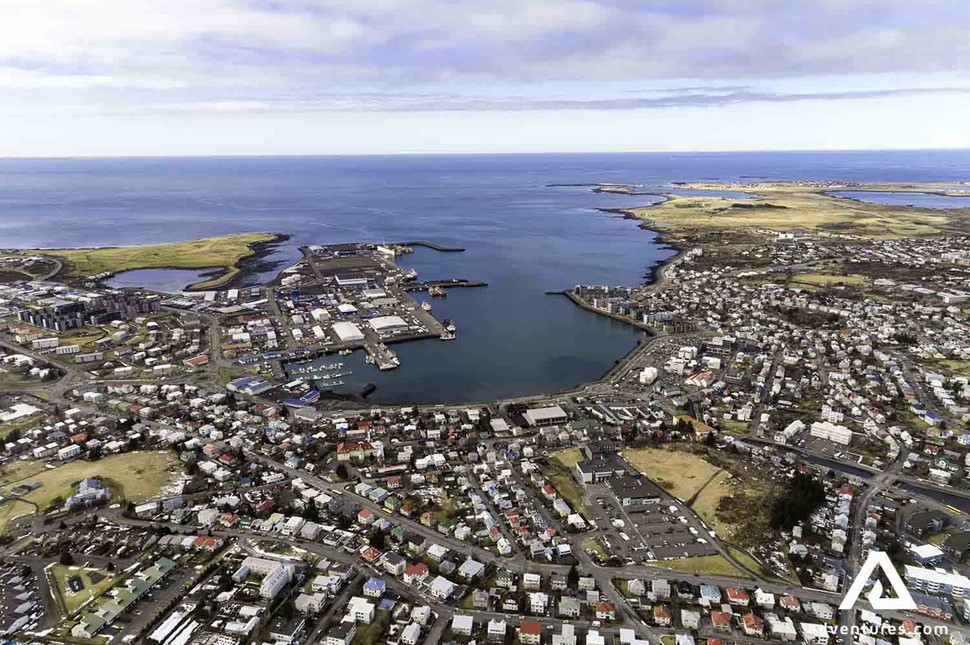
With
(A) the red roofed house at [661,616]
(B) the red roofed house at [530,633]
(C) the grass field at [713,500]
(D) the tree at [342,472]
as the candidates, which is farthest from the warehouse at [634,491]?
(D) the tree at [342,472]

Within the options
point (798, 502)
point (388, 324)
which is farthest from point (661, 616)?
point (388, 324)

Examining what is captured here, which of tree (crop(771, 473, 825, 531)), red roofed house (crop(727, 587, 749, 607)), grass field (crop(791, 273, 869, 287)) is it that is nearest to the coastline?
tree (crop(771, 473, 825, 531))

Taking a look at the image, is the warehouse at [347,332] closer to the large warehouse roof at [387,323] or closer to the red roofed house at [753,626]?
the large warehouse roof at [387,323]

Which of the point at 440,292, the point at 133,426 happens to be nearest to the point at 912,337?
the point at 440,292

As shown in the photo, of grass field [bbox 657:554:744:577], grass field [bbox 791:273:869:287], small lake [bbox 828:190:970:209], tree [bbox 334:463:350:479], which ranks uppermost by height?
small lake [bbox 828:190:970:209]

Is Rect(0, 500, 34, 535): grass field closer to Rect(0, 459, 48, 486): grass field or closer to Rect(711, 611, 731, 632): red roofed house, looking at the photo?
Rect(0, 459, 48, 486): grass field

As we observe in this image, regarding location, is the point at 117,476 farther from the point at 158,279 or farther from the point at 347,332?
the point at 158,279
